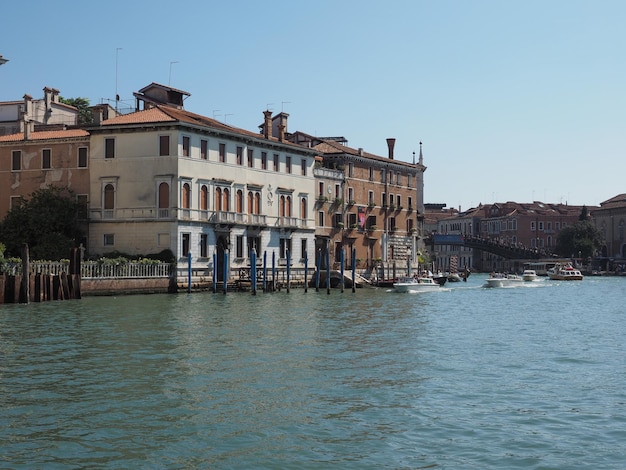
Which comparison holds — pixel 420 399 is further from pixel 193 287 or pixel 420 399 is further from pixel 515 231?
pixel 515 231

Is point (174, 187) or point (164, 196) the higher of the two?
point (174, 187)

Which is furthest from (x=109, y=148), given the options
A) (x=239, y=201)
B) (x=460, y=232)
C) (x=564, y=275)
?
(x=460, y=232)

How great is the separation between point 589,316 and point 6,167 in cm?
2727

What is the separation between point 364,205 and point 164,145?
18.9 m

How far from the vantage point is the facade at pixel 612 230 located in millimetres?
105375

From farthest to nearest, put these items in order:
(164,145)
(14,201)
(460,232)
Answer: (460,232) < (14,201) < (164,145)

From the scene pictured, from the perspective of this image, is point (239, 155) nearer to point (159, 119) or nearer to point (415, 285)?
point (159, 119)

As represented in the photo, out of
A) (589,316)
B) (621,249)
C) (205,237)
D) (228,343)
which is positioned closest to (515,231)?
(621,249)

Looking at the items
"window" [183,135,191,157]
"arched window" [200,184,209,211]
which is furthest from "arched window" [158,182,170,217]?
"arched window" [200,184,209,211]

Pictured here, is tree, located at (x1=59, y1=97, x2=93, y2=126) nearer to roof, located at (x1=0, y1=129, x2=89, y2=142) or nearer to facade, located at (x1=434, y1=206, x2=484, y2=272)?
roof, located at (x1=0, y1=129, x2=89, y2=142)

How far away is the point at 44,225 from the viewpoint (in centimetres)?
4022

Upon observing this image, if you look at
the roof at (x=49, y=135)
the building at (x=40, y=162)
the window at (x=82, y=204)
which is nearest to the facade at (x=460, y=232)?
the roof at (x=49, y=135)

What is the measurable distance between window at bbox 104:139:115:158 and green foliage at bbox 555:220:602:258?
68.7 m

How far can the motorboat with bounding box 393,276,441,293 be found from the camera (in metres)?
46.4
